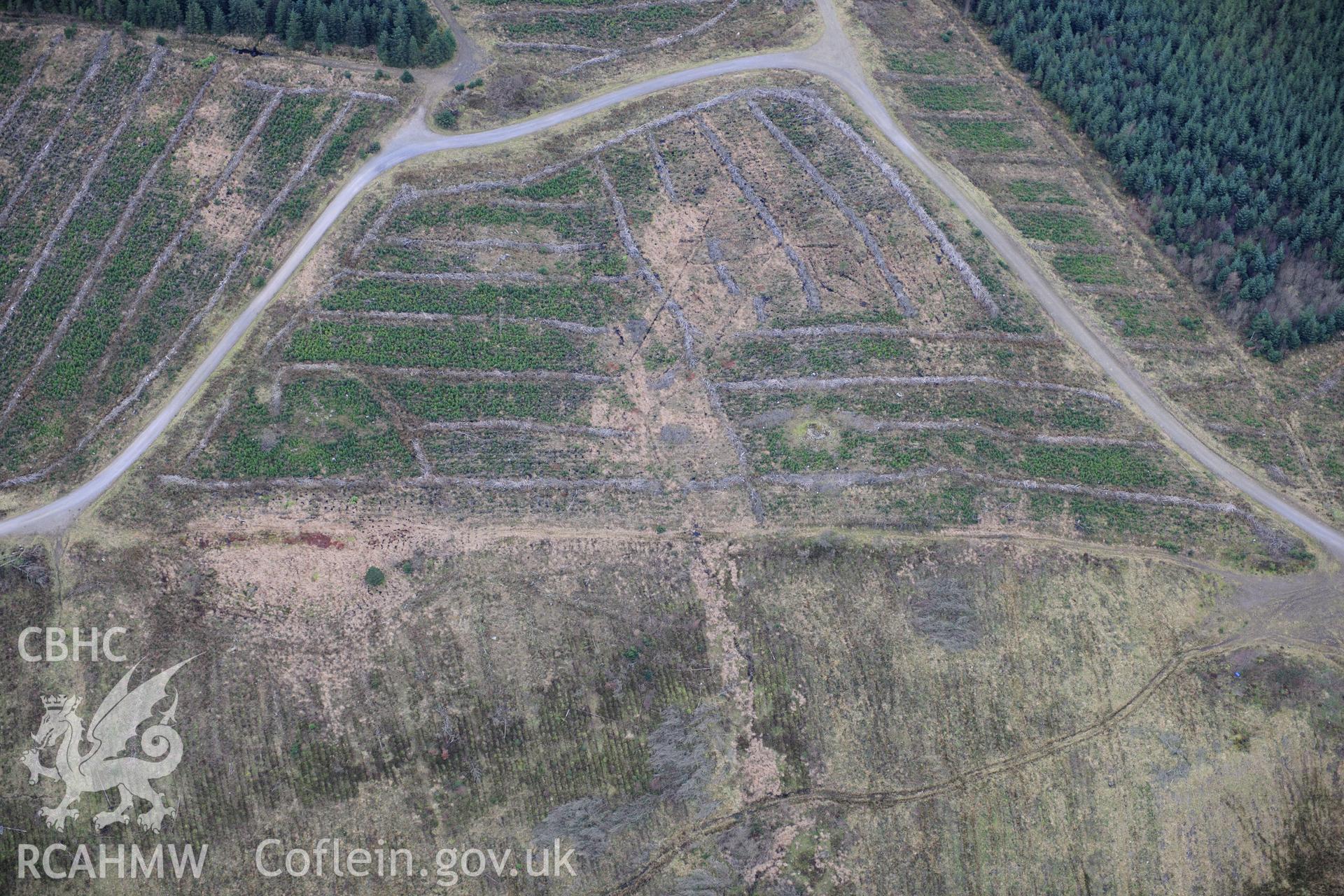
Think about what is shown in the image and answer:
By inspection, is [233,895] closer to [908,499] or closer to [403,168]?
[908,499]

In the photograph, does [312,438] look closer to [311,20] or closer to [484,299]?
[484,299]

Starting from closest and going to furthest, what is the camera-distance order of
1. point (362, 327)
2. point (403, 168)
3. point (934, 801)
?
point (934, 801)
point (362, 327)
point (403, 168)

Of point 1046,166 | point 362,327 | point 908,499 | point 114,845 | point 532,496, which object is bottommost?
point 114,845

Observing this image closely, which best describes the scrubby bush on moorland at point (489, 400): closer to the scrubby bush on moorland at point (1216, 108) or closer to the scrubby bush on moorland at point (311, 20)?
the scrubby bush on moorland at point (311, 20)

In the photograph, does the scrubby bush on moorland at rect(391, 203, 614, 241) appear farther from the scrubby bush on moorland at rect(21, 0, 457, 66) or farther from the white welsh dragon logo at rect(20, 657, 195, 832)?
the white welsh dragon logo at rect(20, 657, 195, 832)

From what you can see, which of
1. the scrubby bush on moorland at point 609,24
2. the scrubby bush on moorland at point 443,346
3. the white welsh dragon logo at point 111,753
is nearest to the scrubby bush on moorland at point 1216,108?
the scrubby bush on moorland at point 609,24

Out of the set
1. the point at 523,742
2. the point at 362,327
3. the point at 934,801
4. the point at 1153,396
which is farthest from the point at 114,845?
the point at 1153,396

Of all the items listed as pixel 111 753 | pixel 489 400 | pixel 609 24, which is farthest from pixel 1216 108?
pixel 111 753

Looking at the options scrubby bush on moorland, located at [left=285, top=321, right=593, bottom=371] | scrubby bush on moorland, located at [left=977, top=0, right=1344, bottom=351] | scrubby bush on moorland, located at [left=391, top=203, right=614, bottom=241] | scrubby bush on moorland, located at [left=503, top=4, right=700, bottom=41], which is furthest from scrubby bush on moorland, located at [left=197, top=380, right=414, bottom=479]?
scrubby bush on moorland, located at [left=977, top=0, right=1344, bottom=351]
